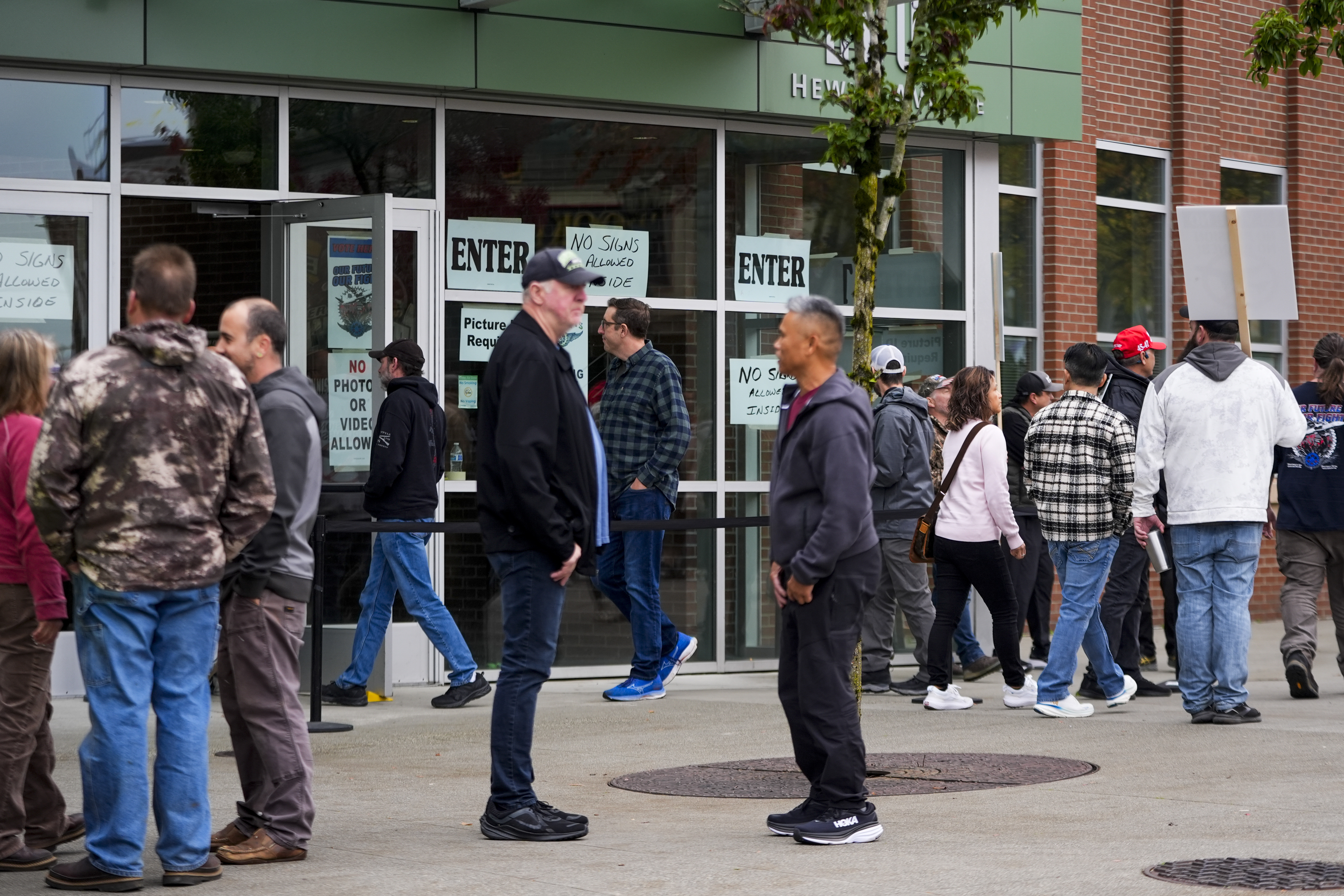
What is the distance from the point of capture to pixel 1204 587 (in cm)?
998

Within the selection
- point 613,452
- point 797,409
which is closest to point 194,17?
point 613,452

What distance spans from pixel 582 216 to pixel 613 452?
2379 mm

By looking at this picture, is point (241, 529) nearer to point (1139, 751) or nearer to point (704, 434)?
point (1139, 751)

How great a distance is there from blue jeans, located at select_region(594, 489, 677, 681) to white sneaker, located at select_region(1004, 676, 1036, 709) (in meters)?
2.14

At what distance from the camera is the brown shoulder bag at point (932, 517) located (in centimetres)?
1057

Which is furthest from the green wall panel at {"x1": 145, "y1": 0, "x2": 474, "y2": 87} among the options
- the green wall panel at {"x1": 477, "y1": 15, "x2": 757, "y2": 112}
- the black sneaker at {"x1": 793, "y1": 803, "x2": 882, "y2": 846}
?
the black sneaker at {"x1": 793, "y1": 803, "x2": 882, "y2": 846}

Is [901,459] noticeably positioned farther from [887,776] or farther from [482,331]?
[887,776]

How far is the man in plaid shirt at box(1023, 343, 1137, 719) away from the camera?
33.4 ft

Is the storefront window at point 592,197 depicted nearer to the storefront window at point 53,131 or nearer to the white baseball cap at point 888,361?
the white baseball cap at point 888,361

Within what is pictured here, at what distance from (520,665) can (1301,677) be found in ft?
20.6

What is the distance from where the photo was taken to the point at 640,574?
36.8 feet

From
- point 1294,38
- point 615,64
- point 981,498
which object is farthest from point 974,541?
point 1294,38

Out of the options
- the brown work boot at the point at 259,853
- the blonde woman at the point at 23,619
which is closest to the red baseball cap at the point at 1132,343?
the brown work boot at the point at 259,853

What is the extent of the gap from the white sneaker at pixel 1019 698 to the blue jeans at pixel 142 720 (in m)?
6.03
